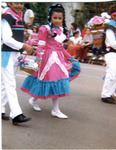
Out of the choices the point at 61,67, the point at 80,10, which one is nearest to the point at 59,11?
the point at 61,67

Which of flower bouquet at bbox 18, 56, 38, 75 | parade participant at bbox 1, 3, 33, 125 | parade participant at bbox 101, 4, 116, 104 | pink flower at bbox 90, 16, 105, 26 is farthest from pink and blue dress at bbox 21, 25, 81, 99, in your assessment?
pink flower at bbox 90, 16, 105, 26

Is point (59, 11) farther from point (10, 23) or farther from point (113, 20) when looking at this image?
point (113, 20)

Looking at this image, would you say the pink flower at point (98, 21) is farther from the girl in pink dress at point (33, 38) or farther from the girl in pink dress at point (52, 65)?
the girl in pink dress at point (33, 38)

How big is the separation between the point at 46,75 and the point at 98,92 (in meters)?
3.03

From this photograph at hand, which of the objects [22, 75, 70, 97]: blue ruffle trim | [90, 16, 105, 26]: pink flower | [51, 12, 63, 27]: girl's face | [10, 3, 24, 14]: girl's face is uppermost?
[90, 16, 105, 26]: pink flower

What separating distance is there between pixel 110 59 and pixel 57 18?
1.80 m

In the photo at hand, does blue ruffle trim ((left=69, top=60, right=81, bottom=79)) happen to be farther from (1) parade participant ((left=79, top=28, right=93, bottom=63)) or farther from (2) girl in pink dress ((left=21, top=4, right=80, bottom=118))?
(1) parade participant ((left=79, top=28, right=93, bottom=63))

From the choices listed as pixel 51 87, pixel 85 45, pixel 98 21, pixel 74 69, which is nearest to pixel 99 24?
pixel 98 21

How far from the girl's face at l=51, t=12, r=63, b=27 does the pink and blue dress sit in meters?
0.10

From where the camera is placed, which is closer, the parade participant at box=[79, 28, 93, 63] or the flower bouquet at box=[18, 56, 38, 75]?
the flower bouquet at box=[18, 56, 38, 75]

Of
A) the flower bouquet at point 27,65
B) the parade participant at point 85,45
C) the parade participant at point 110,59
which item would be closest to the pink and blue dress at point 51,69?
the flower bouquet at point 27,65

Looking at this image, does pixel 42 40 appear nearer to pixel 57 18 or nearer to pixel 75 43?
pixel 57 18

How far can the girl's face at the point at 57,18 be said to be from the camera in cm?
480

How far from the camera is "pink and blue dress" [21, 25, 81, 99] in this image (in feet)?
15.5
